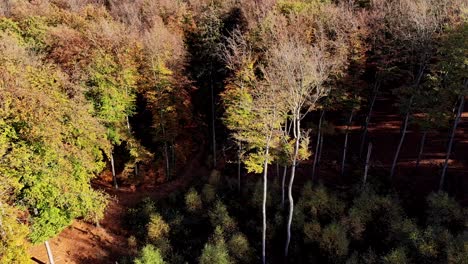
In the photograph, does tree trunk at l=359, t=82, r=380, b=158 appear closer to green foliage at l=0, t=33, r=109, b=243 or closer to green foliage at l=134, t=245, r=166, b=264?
green foliage at l=134, t=245, r=166, b=264

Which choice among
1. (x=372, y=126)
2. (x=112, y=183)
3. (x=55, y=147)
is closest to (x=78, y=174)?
(x=55, y=147)

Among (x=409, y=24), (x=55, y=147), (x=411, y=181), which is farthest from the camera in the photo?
(x=411, y=181)

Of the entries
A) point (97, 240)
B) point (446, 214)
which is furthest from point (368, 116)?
point (97, 240)

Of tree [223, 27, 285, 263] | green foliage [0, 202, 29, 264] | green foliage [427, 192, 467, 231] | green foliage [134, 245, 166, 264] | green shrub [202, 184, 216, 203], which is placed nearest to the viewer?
green foliage [0, 202, 29, 264]

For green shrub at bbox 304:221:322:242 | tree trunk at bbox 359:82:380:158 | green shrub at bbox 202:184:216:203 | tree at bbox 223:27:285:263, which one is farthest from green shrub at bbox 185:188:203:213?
tree trunk at bbox 359:82:380:158

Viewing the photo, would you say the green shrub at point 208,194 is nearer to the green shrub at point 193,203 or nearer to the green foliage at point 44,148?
the green shrub at point 193,203

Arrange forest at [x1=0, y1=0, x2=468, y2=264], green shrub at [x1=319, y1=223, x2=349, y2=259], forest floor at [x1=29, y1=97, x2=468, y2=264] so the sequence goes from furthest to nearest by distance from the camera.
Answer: forest floor at [x1=29, y1=97, x2=468, y2=264]
green shrub at [x1=319, y1=223, x2=349, y2=259]
forest at [x1=0, y1=0, x2=468, y2=264]

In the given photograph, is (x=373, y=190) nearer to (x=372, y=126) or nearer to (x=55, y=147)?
(x=372, y=126)

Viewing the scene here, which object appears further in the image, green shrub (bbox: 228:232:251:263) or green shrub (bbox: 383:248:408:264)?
green shrub (bbox: 228:232:251:263)

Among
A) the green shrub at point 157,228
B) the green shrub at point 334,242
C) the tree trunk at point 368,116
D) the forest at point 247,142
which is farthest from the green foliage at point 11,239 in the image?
the tree trunk at point 368,116
